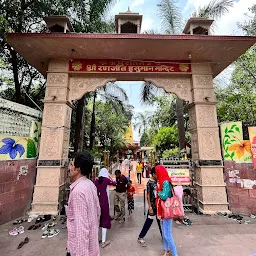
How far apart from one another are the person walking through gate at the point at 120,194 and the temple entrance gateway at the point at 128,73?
167 cm

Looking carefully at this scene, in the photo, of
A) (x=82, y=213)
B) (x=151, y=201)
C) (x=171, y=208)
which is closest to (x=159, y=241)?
(x=151, y=201)

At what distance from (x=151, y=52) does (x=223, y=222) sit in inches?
197

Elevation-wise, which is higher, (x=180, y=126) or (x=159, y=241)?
(x=180, y=126)

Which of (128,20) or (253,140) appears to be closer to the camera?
(253,140)

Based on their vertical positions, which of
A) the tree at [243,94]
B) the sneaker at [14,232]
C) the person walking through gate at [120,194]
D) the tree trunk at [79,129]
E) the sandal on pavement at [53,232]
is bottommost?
the sandal on pavement at [53,232]

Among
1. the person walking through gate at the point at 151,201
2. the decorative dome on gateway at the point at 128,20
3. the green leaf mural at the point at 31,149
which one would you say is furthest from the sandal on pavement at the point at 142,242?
the decorative dome on gateway at the point at 128,20

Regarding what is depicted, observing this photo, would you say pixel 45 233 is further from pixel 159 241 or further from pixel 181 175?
pixel 181 175

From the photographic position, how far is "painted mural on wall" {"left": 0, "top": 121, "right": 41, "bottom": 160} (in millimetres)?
3902

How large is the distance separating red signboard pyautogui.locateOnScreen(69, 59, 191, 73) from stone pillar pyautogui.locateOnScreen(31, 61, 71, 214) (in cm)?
62

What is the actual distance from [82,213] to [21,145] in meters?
3.87

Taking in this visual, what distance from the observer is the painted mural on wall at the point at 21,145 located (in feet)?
12.8

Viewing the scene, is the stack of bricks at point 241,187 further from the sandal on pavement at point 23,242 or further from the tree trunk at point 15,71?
the tree trunk at point 15,71

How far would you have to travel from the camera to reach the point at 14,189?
4141mm

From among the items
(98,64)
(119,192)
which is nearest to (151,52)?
(98,64)
